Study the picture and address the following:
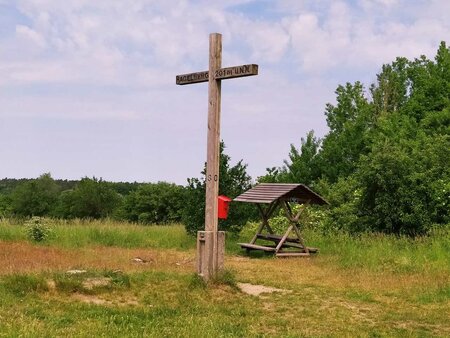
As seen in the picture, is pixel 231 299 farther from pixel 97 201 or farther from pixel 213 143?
pixel 97 201

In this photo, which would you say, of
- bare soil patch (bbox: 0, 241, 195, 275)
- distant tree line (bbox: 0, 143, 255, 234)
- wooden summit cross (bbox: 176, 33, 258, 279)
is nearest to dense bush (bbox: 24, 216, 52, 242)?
bare soil patch (bbox: 0, 241, 195, 275)

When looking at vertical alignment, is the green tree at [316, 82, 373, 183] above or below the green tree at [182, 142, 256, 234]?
above

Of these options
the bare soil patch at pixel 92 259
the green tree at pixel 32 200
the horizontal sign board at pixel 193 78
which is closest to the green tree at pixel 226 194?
the bare soil patch at pixel 92 259

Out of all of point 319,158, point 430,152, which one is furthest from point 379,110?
point 430,152

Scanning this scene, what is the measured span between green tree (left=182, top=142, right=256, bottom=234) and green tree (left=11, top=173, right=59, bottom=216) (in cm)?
5801

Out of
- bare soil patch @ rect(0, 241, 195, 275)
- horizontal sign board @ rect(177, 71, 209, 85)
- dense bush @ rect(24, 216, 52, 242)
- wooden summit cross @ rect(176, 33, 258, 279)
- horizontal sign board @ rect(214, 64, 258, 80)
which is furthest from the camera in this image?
dense bush @ rect(24, 216, 52, 242)

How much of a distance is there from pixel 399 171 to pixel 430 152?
5.73m

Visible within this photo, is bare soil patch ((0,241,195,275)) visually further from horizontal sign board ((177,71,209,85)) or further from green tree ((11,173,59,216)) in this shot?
green tree ((11,173,59,216))

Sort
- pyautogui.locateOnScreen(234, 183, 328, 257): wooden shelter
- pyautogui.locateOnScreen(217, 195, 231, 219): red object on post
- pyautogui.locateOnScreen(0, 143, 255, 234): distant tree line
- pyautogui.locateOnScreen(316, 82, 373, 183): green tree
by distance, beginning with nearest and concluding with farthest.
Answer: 1. pyautogui.locateOnScreen(217, 195, 231, 219): red object on post
2. pyautogui.locateOnScreen(234, 183, 328, 257): wooden shelter
3. pyautogui.locateOnScreen(316, 82, 373, 183): green tree
4. pyautogui.locateOnScreen(0, 143, 255, 234): distant tree line

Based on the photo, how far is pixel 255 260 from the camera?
50.5 ft

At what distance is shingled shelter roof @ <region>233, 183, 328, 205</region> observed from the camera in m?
16.4

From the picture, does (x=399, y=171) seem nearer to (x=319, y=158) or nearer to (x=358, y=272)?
(x=358, y=272)

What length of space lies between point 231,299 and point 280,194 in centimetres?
774

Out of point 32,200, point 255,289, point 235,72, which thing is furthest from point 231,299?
point 32,200
